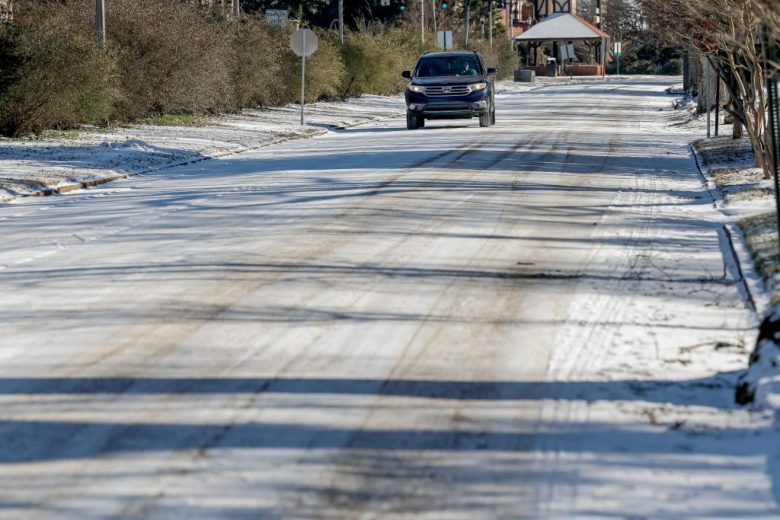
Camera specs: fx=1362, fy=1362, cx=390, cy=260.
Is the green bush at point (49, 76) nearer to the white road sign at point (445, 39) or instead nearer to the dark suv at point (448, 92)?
the dark suv at point (448, 92)

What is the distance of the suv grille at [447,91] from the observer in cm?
3394

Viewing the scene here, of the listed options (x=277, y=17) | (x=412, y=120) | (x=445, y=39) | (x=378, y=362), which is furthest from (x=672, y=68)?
(x=378, y=362)

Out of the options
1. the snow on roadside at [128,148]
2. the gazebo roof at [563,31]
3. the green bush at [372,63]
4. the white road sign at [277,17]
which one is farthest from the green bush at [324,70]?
the gazebo roof at [563,31]

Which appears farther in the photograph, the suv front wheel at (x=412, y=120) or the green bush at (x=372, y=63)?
the green bush at (x=372, y=63)

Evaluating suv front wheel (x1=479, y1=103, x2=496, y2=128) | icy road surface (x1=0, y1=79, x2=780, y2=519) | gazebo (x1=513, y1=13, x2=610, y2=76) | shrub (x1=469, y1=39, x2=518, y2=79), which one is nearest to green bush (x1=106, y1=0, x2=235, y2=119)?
suv front wheel (x1=479, y1=103, x2=496, y2=128)

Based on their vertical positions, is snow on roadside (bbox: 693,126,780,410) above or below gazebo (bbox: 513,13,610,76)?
below

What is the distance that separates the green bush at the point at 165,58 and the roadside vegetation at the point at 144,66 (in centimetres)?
3

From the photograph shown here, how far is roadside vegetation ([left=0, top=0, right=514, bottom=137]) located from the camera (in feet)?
90.2

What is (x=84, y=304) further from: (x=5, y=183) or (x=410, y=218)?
(x=5, y=183)

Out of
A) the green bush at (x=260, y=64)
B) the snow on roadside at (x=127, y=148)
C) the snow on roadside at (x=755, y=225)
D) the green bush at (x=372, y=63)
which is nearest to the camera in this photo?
the snow on roadside at (x=755, y=225)

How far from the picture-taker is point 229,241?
516 inches

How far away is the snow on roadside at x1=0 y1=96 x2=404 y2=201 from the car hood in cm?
298

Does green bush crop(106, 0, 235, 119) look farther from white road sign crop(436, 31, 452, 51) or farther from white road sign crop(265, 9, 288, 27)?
white road sign crop(436, 31, 452, 51)

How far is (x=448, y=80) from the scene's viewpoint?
112 ft
